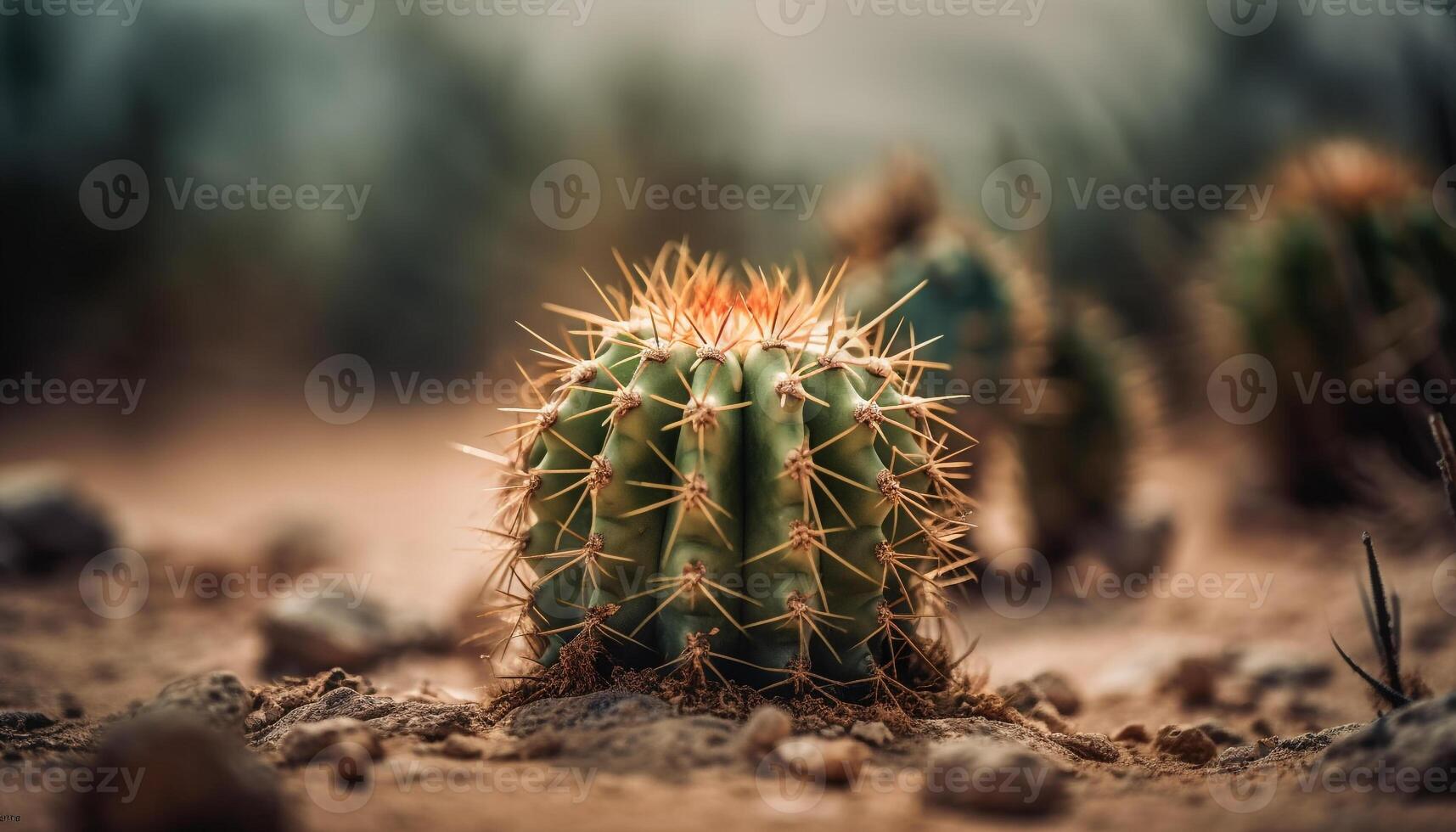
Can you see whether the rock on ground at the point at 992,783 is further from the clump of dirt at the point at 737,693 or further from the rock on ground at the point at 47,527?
the rock on ground at the point at 47,527

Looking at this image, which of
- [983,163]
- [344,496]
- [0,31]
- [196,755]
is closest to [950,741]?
[196,755]

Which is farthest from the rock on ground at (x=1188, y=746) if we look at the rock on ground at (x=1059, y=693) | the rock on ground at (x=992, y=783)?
the rock on ground at (x=992, y=783)

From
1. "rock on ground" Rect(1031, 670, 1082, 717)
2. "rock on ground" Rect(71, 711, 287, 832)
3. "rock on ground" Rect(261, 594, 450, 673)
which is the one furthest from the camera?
"rock on ground" Rect(261, 594, 450, 673)

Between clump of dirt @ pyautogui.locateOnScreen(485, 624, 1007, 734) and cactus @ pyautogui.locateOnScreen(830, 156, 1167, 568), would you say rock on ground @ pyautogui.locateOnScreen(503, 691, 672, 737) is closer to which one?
clump of dirt @ pyautogui.locateOnScreen(485, 624, 1007, 734)

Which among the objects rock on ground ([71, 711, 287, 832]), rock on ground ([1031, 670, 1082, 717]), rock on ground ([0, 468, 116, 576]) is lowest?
rock on ground ([71, 711, 287, 832])

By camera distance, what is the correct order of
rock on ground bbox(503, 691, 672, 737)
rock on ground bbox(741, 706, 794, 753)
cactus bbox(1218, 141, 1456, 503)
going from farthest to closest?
1. cactus bbox(1218, 141, 1456, 503)
2. rock on ground bbox(503, 691, 672, 737)
3. rock on ground bbox(741, 706, 794, 753)

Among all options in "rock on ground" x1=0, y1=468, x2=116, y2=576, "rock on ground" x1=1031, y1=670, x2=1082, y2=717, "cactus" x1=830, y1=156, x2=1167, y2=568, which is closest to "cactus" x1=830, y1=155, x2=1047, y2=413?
"cactus" x1=830, y1=156, x2=1167, y2=568

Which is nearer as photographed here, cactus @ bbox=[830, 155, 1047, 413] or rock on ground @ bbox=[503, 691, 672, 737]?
rock on ground @ bbox=[503, 691, 672, 737]

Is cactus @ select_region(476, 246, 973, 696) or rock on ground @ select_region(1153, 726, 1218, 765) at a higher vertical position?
cactus @ select_region(476, 246, 973, 696)
